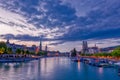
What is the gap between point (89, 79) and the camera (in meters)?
58.1

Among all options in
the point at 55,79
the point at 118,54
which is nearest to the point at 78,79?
the point at 55,79

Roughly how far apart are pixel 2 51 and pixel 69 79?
85.2 metres

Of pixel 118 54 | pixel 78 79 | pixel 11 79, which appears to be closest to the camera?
pixel 11 79

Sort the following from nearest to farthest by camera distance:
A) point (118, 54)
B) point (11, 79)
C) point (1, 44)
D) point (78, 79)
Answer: point (11, 79) < point (78, 79) < point (118, 54) < point (1, 44)

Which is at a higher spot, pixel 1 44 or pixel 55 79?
pixel 1 44

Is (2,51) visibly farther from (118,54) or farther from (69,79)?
(69,79)

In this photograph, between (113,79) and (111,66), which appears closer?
(113,79)

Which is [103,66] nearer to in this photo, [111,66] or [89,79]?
[111,66]

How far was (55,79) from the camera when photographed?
53.8m

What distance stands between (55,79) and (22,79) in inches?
283

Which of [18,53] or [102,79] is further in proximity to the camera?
[18,53]

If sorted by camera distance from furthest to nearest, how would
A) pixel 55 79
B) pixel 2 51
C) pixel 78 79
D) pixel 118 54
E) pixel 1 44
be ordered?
pixel 1 44
pixel 2 51
pixel 118 54
pixel 78 79
pixel 55 79

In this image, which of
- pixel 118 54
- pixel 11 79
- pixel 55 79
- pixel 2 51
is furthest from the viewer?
pixel 2 51

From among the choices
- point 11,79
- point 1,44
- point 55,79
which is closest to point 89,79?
point 55,79
